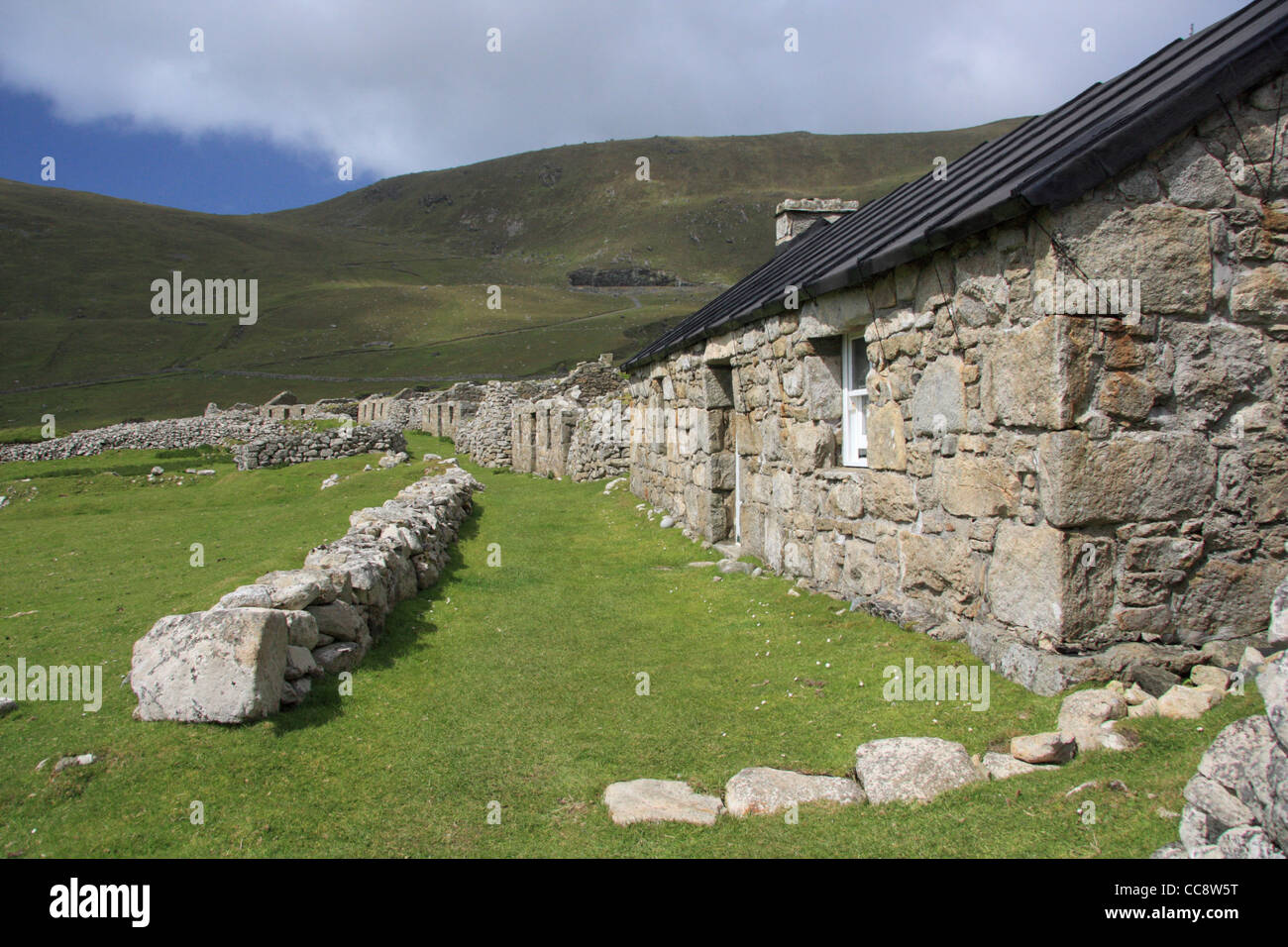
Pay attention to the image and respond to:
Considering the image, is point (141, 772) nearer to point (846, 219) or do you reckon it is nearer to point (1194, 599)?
point (1194, 599)

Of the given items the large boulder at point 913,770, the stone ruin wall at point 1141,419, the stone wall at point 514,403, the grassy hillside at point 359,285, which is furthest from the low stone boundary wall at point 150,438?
the large boulder at point 913,770

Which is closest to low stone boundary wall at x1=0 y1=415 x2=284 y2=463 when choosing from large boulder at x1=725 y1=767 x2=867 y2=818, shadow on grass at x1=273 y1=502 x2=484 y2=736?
shadow on grass at x1=273 y1=502 x2=484 y2=736

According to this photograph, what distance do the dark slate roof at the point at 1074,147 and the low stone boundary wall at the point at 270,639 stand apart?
5.40m

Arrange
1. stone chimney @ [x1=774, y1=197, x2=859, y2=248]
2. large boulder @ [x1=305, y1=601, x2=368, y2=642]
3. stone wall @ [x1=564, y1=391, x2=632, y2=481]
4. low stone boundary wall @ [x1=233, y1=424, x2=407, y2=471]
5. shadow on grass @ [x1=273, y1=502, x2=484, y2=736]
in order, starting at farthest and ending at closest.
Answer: low stone boundary wall @ [x1=233, y1=424, x2=407, y2=471] < stone wall @ [x1=564, y1=391, x2=632, y2=481] < stone chimney @ [x1=774, y1=197, x2=859, y2=248] < large boulder @ [x1=305, y1=601, x2=368, y2=642] < shadow on grass @ [x1=273, y1=502, x2=484, y2=736]

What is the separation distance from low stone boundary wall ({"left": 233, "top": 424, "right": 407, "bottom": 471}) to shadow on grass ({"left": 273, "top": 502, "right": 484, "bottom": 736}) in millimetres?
14844

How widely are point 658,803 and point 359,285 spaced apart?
401 feet

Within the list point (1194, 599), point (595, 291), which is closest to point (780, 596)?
point (1194, 599)

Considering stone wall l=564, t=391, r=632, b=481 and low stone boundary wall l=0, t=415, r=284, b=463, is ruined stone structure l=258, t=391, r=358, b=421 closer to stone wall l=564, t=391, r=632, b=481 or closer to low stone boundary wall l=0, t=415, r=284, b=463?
low stone boundary wall l=0, t=415, r=284, b=463

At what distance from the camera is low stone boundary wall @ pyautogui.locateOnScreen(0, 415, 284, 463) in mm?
27750

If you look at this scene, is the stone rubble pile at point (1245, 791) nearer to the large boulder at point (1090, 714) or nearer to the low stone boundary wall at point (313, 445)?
the large boulder at point (1090, 714)

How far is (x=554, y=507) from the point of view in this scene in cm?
1648

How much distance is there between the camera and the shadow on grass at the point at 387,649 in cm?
532

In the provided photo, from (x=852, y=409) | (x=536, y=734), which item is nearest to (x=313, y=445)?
(x=852, y=409)
